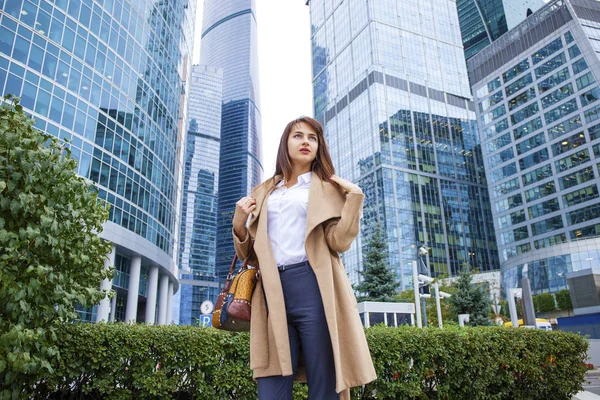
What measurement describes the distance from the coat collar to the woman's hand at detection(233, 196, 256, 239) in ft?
0.09

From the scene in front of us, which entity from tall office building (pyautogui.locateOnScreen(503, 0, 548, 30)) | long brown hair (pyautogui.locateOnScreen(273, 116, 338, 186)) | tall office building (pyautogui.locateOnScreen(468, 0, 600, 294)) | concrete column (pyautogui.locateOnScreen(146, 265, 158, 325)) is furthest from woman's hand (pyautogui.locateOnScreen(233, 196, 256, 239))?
tall office building (pyautogui.locateOnScreen(503, 0, 548, 30))

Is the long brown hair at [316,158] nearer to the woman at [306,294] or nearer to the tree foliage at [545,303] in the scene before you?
the woman at [306,294]

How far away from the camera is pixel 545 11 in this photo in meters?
63.3

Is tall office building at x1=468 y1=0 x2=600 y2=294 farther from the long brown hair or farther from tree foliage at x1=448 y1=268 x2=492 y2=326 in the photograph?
the long brown hair

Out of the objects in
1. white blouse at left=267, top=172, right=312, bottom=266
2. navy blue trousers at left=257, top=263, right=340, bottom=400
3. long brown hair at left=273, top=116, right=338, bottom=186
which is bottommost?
navy blue trousers at left=257, top=263, right=340, bottom=400

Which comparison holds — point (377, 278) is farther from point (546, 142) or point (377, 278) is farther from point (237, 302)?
point (546, 142)

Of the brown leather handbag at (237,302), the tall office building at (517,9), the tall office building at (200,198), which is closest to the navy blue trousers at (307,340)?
the brown leather handbag at (237,302)

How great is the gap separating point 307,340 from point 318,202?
64 cm

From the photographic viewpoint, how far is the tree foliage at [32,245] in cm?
367

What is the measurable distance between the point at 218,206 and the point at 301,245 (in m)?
160

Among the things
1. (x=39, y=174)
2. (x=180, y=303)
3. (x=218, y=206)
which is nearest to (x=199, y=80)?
(x=218, y=206)

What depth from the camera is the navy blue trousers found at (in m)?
1.90

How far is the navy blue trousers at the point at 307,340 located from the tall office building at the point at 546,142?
5505 cm

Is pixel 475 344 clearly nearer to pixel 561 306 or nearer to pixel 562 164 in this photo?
pixel 561 306
